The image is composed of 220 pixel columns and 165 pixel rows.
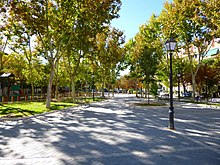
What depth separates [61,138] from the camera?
7895 mm

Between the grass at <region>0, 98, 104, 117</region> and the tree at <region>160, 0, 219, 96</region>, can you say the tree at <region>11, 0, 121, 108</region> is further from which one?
the tree at <region>160, 0, 219, 96</region>

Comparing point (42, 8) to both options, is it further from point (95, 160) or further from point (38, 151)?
point (95, 160)

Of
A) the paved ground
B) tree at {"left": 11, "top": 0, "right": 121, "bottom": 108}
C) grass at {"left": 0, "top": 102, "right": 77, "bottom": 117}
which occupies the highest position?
tree at {"left": 11, "top": 0, "right": 121, "bottom": 108}

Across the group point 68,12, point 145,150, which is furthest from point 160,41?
point 145,150

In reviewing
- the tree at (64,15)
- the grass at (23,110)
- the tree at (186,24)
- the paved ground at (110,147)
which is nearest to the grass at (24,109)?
the grass at (23,110)

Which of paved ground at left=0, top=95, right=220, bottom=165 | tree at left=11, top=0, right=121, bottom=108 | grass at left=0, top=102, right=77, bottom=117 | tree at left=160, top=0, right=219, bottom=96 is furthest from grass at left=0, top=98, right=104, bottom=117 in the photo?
tree at left=160, top=0, right=219, bottom=96

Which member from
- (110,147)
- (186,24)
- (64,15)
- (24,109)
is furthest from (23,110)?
(186,24)

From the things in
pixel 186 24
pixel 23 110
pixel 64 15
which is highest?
pixel 186 24

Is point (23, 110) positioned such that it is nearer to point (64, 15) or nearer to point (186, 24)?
point (64, 15)

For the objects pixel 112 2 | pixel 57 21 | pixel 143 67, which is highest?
pixel 112 2

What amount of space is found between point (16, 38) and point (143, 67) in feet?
53.4

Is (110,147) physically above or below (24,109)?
below

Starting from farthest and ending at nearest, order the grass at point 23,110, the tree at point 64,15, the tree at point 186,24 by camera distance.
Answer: the tree at point 186,24 → the tree at point 64,15 → the grass at point 23,110

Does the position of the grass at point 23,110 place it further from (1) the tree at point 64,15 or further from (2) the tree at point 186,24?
(2) the tree at point 186,24
